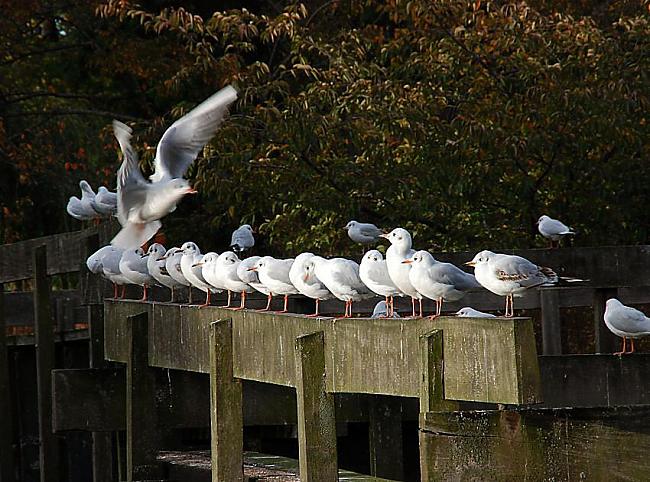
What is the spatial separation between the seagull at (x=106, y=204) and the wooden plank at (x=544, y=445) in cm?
1035

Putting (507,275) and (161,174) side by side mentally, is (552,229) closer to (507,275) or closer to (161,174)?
(161,174)

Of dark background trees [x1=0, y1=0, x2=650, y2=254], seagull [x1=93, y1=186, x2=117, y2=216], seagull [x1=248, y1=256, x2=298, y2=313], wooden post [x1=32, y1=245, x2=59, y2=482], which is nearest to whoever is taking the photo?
seagull [x1=248, y1=256, x2=298, y2=313]

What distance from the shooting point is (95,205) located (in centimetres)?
1516

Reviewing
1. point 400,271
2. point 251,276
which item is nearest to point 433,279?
point 400,271

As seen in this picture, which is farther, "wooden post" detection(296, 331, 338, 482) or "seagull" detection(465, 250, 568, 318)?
"seagull" detection(465, 250, 568, 318)

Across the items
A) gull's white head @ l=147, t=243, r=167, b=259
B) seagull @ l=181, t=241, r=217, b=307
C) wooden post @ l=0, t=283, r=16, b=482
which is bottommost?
wooden post @ l=0, t=283, r=16, b=482

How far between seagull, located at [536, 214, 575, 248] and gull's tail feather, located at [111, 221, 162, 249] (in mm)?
3025

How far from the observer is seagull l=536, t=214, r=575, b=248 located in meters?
11.8

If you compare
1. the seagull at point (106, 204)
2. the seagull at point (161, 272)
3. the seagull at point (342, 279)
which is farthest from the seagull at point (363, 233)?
the seagull at point (342, 279)

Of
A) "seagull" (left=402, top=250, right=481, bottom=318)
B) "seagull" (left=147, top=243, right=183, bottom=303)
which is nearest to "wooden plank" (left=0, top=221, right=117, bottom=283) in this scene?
"seagull" (left=147, top=243, right=183, bottom=303)

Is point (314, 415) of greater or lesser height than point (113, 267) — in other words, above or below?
below

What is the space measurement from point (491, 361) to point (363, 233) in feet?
23.2

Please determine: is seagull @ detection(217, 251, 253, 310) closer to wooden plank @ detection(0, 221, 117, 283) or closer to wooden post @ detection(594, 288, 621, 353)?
wooden post @ detection(594, 288, 621, 353)

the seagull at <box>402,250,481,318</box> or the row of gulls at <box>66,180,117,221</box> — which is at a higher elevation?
the row of gulls at <box>66,180,117,221</box>
